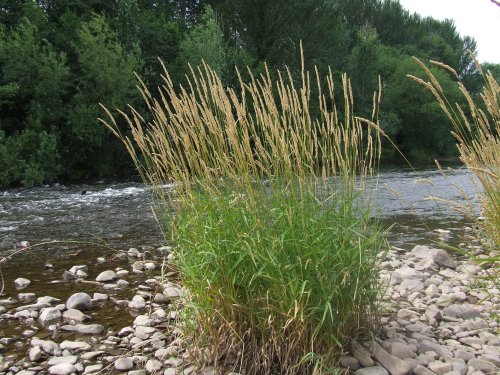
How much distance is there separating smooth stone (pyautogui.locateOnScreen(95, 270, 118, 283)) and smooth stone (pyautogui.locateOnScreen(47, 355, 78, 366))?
2148 mm

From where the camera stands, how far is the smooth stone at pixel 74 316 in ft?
15.0

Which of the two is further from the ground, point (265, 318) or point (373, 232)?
point (373, 232)

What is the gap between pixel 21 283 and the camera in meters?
5.76

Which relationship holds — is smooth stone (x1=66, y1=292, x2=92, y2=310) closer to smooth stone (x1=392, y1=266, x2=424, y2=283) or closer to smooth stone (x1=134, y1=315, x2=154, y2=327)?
smooth stone (x1=134, y1=315, x2=154, y2=327)

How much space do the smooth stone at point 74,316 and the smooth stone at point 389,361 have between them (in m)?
2.84

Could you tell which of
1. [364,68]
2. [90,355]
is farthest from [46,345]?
[364,68]

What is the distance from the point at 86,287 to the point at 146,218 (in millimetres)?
4859

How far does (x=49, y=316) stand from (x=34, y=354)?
0.90 meters

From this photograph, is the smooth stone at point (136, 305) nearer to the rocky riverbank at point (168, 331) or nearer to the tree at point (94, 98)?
the rocky riverbank at point (168, 331)

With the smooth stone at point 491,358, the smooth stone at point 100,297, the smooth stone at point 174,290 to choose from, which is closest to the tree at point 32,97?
the smooth stone at point 100,297

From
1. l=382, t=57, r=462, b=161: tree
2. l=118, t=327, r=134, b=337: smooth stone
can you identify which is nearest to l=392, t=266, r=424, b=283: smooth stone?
l=118, t=327, r=134, b=337: smooth stone

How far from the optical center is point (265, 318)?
298 centimetres

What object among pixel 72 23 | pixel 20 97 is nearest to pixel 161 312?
pixel 20 97

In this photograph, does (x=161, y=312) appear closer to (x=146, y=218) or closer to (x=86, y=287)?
(x=86, y=287)
